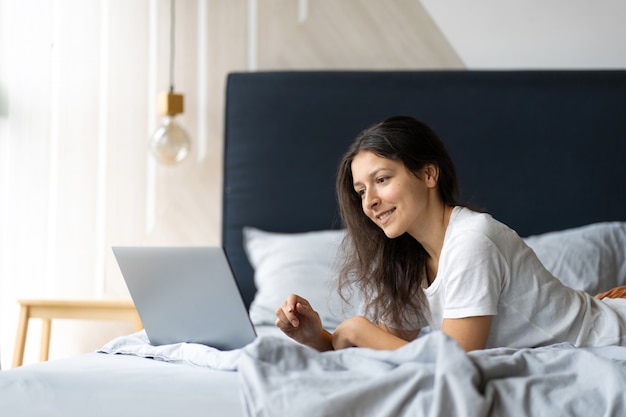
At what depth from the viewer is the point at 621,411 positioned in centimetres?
131

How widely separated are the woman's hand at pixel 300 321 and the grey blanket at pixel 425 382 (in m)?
0.37

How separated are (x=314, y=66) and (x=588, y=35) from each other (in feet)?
3.66

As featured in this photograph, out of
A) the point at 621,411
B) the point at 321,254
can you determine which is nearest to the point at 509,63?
the point at 321,254

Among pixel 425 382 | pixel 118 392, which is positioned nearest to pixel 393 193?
pixel 425 382

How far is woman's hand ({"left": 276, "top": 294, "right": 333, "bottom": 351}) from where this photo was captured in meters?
1.77

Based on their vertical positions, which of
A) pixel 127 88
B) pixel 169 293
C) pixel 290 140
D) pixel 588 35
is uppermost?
pixel 588 35

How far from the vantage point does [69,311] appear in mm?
2910

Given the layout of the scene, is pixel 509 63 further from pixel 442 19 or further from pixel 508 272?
pixel 508 272

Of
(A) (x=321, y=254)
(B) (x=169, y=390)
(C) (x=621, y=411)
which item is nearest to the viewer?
(C) (x=621, y=411)

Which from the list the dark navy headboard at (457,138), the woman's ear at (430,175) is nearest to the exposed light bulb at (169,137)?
the dark navy headboard at (457,138)

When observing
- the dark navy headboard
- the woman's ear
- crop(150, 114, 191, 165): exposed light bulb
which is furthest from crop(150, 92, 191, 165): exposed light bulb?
the woman's ear

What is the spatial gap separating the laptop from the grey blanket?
10.6 inches

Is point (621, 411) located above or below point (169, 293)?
below

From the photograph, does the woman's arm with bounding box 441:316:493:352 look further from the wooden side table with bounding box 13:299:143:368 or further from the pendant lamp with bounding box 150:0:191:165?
the pendant lamp with bounding box 150:0:191:165
